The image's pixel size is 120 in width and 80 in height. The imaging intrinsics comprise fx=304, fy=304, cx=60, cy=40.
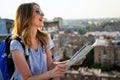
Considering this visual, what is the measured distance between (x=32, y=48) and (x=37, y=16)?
163mm

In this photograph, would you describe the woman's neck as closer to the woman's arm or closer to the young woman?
the young woman

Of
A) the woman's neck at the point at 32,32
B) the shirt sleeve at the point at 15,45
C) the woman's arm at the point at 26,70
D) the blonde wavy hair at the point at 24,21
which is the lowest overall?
the woman's arm at the point at 26,70

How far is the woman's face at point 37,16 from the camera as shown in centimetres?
150

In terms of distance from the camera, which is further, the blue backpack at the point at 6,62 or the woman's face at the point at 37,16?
the woman's face at the point at 37,16

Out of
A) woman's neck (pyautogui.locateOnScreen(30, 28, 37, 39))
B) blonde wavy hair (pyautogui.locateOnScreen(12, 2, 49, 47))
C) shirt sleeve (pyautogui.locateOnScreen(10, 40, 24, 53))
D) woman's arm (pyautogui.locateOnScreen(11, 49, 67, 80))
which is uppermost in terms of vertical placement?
blonde wavy hair (pyautogui.locateOnScreen(12, 2, 49, 47))

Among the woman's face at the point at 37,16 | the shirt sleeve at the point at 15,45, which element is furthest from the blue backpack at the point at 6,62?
the woman's face at the point at 37,16

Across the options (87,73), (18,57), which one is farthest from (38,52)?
(87,73)

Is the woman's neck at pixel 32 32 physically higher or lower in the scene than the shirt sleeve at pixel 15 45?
higher

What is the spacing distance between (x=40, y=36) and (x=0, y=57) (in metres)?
0.28

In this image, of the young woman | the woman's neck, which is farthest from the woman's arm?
the woman's neck

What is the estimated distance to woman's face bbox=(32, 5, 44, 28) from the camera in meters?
1.50

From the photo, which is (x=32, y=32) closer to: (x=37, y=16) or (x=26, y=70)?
(x=37, y=16)

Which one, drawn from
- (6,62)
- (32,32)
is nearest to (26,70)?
(6,62)

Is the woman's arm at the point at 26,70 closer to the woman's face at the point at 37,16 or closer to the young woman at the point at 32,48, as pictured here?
the young woman at the point at 32,48
